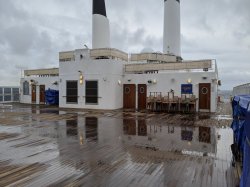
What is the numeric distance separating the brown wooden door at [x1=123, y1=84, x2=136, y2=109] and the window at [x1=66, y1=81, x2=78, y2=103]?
11.7 ft

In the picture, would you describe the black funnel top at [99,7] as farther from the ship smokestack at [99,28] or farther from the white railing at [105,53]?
the white railing at [105,53]

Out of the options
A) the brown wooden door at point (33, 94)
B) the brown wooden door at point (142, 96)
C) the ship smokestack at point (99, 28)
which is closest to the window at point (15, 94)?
the brown wooden door at point (33, 94)

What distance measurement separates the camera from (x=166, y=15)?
2138cm

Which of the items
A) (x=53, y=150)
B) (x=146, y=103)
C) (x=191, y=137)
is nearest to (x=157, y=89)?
(x=146, y=103)

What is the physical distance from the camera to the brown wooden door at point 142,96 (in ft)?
50.0

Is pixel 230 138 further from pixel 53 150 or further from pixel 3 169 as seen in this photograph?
pixel 3 169

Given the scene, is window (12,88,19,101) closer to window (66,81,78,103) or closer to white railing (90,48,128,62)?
window (66,81,78,103)

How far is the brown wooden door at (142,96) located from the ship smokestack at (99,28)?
5.44 m

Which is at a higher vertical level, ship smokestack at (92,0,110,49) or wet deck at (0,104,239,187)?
ship smokestack at (92,0,110,49)

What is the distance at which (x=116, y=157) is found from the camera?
4.85 meters

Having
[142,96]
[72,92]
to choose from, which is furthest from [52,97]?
[142,96]

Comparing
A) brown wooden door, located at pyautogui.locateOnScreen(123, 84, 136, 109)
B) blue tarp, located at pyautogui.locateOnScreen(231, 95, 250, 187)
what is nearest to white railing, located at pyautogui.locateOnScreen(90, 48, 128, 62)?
brown wooden door, located at pyautogui.locateOnScreen(123, 84, 136, 109)

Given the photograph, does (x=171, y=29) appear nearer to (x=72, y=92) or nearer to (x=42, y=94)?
(x=72, y=92)

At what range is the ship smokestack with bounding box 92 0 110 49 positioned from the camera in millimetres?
18344
